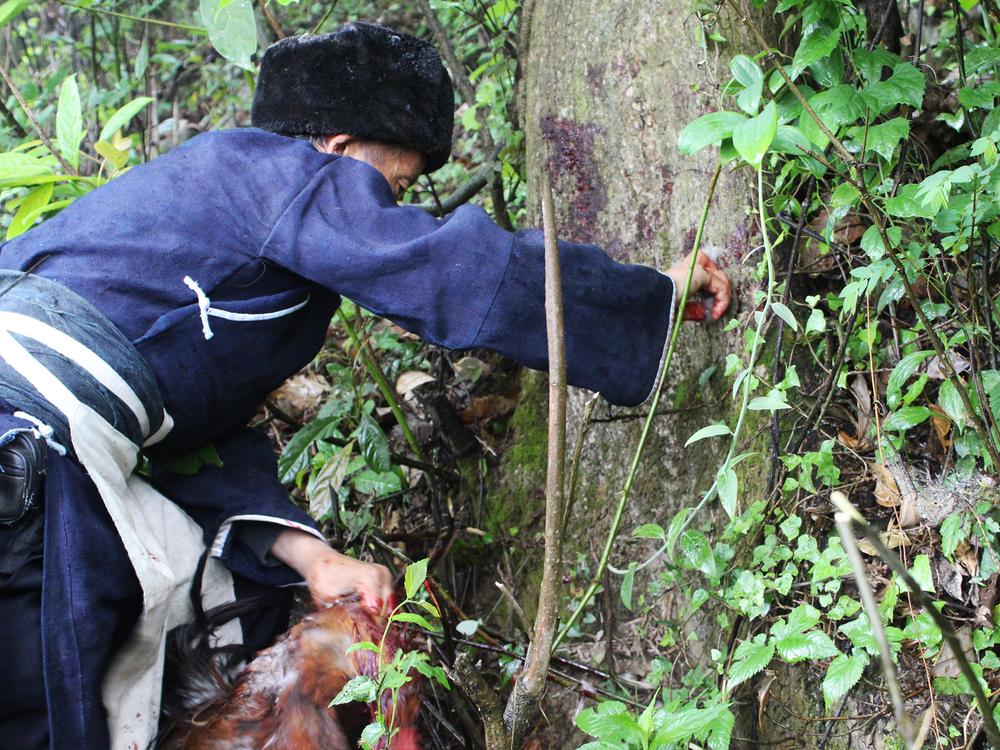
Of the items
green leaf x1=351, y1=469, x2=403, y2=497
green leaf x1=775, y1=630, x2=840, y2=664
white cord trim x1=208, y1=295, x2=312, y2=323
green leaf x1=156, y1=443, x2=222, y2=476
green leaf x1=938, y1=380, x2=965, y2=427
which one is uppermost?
white cord trim x1=208, y1=295, x2=312, y2=323

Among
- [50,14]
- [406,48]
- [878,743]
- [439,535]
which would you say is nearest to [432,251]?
[406,48]

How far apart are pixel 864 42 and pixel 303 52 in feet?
4.17

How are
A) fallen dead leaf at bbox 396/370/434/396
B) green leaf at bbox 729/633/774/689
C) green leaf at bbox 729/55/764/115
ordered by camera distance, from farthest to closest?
fallen dead leaf at bbox 396/370/434/396, green leaf at bbox 729/633/774/689, green leaf at bbox 729/55/764/115

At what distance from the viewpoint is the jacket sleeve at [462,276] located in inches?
75.7

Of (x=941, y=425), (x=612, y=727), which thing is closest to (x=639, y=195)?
(x=941, y=425)

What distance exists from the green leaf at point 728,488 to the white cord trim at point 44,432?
1231mm

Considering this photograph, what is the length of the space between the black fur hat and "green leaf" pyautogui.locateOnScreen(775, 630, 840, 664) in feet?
4.40

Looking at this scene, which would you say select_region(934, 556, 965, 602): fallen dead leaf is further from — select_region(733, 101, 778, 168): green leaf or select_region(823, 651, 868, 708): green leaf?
select_region(733, 101, 778, 168): green leaf

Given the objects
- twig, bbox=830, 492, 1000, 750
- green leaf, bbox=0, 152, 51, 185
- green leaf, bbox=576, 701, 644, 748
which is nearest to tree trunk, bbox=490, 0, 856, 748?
green leaf, bbox=576, 701, 644, 748

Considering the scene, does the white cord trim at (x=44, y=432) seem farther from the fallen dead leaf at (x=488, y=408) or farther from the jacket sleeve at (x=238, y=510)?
the fallen dead leaf at (x=488, y=408)

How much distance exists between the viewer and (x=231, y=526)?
227 cm

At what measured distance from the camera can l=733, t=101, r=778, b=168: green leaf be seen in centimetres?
139

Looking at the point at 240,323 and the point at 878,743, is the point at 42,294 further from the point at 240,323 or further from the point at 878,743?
the point at 878,743

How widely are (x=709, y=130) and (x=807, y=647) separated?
0.93m
